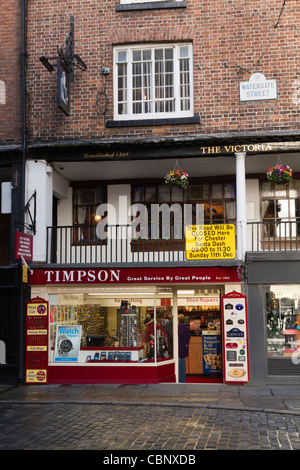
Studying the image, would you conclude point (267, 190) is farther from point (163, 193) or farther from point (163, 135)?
point (163, 135)

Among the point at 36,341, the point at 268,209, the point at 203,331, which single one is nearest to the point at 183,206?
the point at 268,209

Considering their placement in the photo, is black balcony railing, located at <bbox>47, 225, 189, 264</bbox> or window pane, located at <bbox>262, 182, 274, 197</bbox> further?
window pane, located at <bbox>262, 182, 274, 197</bbox>

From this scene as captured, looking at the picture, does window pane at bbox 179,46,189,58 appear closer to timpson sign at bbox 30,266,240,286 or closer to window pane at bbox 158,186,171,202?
window pane at bbox 158,186,171,202

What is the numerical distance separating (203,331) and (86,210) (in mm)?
4993

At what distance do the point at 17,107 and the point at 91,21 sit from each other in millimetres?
3125

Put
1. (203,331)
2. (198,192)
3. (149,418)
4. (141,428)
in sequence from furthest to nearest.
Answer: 1. (198,192)
2. (203,331)
3. (149,418)
4. (141,428)

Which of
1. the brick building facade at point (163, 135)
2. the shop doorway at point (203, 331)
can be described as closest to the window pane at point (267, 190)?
the brick building facade at point (163, 135)

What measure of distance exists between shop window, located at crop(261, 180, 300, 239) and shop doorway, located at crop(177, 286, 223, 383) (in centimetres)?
249

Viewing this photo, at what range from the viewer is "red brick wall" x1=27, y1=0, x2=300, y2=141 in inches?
532

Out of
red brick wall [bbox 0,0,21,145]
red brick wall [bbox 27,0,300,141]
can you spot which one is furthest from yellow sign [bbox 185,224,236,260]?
red brick wall [bbox 0,0,21,145]

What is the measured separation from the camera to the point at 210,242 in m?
13.3

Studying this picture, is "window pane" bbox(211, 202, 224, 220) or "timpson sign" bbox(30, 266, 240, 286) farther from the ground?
"window pane" bbox(211, 202, 224, 220)
